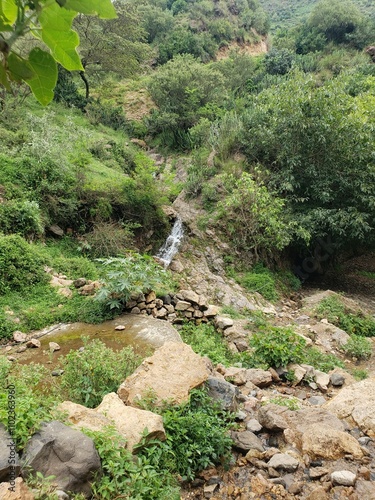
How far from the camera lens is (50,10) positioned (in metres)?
0.47

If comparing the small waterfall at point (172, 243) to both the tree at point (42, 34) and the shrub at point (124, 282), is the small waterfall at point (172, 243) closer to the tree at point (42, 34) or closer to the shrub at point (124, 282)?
the shrub at point (124, 282)

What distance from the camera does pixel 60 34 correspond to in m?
0.51

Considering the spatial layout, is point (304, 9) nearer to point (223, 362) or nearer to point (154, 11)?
point (154, 11)

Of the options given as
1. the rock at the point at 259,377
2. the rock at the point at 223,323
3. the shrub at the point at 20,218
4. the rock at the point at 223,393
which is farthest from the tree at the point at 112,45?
the rock at the point at 223,393

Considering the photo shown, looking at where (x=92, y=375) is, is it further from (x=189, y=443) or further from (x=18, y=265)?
(x=18, y=265)

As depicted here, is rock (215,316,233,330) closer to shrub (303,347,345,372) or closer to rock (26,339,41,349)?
shrub (303,347,345,372)

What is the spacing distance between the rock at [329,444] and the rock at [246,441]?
0.33 metres

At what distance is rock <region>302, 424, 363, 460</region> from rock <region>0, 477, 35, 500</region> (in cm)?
187

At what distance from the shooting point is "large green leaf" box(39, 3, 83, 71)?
476mm

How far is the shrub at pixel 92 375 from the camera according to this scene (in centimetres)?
284

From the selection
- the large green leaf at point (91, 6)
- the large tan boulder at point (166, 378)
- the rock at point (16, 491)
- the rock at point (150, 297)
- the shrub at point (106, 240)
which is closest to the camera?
the large green leaf at point (91, 6)

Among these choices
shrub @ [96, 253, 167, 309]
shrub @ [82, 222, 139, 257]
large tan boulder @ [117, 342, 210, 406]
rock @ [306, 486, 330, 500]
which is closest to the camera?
rock @ [306, 486, 330, 500]

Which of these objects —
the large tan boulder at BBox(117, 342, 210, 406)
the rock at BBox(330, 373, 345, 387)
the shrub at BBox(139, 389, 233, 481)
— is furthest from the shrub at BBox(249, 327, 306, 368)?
the shrub at BBox(139, 389, 233, 481)

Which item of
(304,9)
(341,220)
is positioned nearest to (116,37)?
(341,220)
